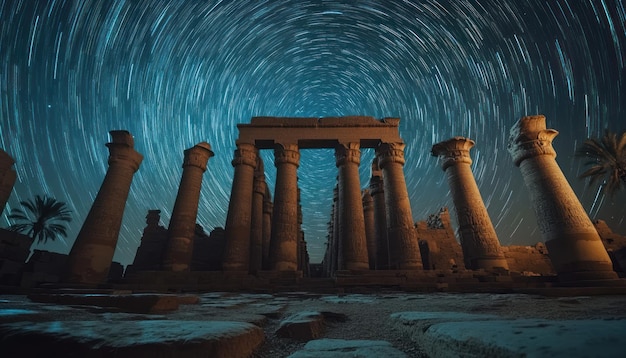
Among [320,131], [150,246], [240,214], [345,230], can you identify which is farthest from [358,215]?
[150,246]

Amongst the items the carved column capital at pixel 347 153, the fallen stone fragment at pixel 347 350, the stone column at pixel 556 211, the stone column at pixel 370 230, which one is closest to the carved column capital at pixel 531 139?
the stone column at pixel 556 211

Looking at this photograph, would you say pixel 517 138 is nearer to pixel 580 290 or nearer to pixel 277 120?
pixel 580 290

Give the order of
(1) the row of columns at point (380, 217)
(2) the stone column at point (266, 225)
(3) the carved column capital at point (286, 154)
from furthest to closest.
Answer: (2) the stone column at point (266, 225) → (3) the carved column capital at point (286, 154) → (1) the row of columns at point (380, 217)

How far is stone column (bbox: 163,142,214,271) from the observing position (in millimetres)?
11797

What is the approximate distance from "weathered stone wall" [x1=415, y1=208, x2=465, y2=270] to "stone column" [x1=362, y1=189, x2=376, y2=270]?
10.7ft

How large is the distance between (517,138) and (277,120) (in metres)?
11.6

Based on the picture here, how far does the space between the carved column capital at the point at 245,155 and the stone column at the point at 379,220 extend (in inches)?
285

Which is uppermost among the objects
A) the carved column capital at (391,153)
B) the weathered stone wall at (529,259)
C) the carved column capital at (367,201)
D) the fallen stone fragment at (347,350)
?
the carved column capital at (391,153)

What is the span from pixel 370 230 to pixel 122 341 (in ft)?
58.3

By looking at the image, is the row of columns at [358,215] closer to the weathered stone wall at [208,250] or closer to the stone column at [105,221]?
the stone column at [105,221]

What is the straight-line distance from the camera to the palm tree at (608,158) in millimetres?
16156

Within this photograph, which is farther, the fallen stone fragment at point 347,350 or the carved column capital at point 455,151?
the carved column capital at point 455,151

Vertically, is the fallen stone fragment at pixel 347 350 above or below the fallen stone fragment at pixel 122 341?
below

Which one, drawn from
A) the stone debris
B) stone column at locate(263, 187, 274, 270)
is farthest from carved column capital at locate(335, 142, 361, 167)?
the stone debris
